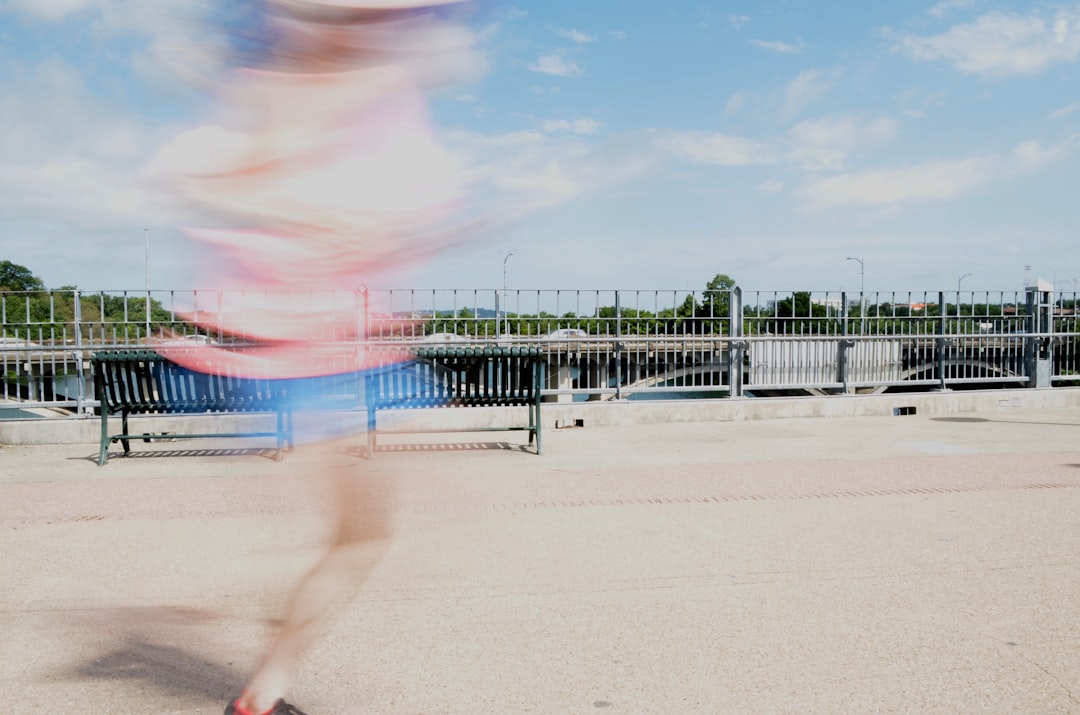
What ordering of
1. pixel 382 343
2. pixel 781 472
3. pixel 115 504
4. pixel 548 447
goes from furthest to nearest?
pixel 548 447, pixel 781 472, pixel 115 504, pixel 382 343

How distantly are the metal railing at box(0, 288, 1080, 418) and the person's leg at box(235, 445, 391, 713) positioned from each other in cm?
591

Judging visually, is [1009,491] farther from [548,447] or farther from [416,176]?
[416,176]

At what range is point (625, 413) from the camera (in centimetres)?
1160

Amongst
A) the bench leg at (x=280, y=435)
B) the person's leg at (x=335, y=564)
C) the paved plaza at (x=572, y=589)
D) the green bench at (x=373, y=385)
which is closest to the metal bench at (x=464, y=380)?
the green bench at (x=373, y=385)

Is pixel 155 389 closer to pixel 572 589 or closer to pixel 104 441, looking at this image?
pixel 104 441

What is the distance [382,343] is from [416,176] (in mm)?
1910

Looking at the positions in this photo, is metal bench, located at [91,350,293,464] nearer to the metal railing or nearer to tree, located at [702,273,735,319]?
the metal railing

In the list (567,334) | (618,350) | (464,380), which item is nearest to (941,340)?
(618,350)

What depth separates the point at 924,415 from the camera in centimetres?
1293

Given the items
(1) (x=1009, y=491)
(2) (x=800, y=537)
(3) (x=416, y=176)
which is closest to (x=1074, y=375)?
(1) (x=1009, y=491)

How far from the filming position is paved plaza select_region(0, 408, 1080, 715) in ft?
10.4

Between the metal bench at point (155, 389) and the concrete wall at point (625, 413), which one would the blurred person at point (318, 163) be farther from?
the concrete wall at point (625, 413)

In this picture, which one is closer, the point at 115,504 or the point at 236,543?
the point at 236,543

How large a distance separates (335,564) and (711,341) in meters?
10.00
